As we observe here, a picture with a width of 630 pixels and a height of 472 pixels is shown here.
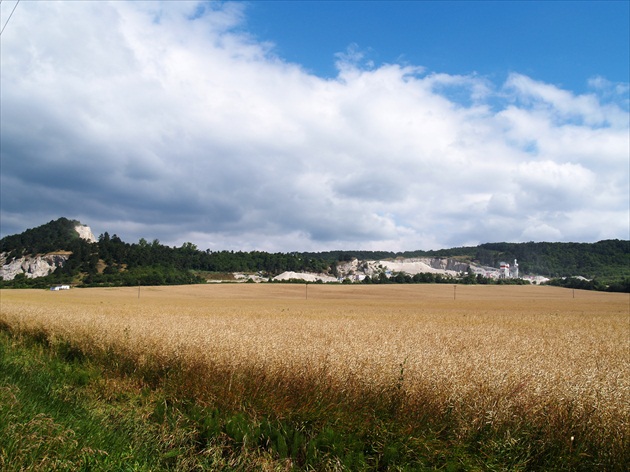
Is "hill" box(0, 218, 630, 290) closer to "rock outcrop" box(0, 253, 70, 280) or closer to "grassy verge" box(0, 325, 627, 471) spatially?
"rock outcrop" box(0, 253, 70, 280)

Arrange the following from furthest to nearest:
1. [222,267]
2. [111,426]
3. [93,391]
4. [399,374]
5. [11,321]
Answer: [222,267], [11,321], [93,391], [399,374], [111,426]

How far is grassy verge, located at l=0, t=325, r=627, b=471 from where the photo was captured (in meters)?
4.92

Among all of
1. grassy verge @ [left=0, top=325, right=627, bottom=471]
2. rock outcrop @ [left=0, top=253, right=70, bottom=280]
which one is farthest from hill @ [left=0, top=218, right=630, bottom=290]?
grassy verge @ [left=0, top=325, right=627, bottom=471]

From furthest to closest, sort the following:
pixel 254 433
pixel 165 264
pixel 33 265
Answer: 1. pixel 33 265
2. pixel 165 264
3. pixel 254 433

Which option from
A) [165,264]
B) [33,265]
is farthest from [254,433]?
[33,265]

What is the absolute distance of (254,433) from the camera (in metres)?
5.92

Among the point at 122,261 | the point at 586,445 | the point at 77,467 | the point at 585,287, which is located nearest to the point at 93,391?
the point at 77,467

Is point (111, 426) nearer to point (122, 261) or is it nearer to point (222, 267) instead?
point (122, 261)

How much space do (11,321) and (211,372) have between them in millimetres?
14059

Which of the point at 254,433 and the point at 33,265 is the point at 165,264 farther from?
the point at 254,433

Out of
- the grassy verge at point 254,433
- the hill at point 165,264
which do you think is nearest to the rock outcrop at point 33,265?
the hill at point 165,264

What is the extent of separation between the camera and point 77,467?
183 inches

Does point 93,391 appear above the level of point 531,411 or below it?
below

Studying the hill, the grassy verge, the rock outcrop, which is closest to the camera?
the grassy verge
